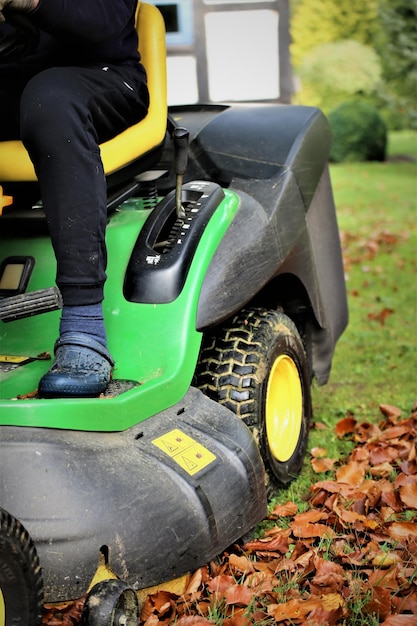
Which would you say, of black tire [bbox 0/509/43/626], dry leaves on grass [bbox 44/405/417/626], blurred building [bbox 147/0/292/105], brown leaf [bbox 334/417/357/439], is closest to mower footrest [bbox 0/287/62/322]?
black tire [bbox 0/509/43/626]

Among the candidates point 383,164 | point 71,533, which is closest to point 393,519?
point 71,533

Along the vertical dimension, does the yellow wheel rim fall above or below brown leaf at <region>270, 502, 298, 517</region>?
above

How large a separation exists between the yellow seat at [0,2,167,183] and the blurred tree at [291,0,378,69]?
2171 centimetres

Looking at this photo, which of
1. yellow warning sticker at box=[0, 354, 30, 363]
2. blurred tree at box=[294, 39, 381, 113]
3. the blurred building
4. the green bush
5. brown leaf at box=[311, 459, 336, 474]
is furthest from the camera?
blurred tree at box=[294, 39, 381, 113]

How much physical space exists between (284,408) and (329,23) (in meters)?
23.0

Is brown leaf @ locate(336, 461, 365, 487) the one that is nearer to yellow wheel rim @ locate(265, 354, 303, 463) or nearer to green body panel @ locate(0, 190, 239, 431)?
yellow wheel rim @ locate(265, 354, 303, 463)

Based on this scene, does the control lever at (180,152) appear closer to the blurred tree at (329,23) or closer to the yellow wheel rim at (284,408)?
the yellow wheel rim at (284,408)

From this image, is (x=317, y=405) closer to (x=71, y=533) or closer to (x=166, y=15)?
(x=71, y=533)

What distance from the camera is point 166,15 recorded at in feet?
33.8

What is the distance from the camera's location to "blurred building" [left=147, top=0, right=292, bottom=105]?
1003 cm

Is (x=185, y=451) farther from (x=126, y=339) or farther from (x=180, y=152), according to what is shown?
(x=180, y=152)

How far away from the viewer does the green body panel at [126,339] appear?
6.46ft

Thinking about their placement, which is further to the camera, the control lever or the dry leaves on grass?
the control lever

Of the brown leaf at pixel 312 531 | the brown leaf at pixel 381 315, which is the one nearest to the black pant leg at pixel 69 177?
the brown leaf at pixel 312 531
